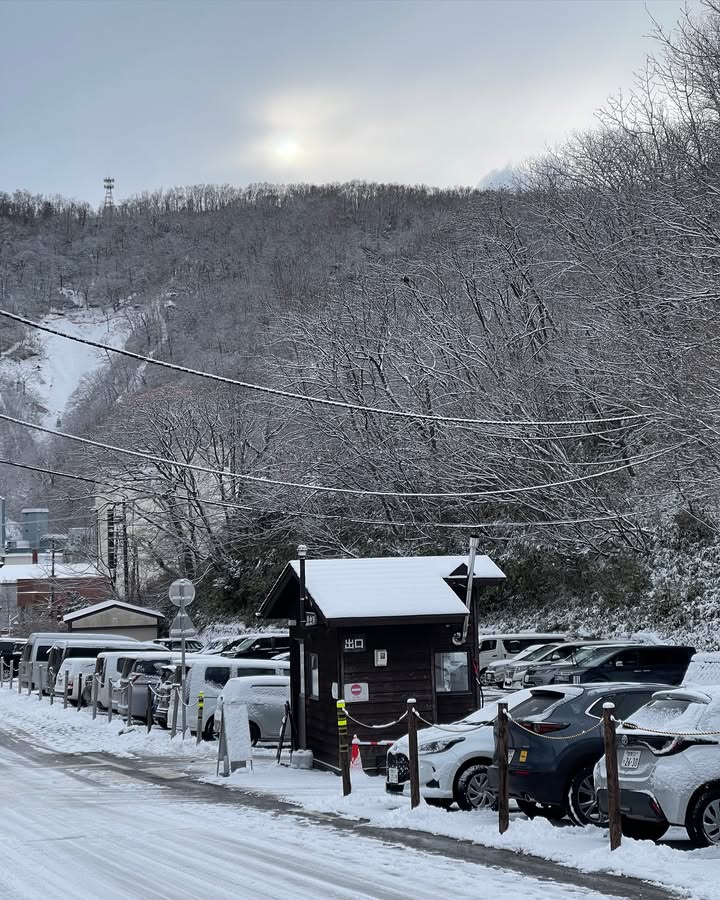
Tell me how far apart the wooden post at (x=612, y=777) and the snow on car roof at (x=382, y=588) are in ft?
27.7

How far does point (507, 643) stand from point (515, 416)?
8.88 m

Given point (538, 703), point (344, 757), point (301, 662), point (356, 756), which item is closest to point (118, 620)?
point (301, 662)

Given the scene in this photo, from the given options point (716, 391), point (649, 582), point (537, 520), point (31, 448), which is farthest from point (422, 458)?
point (31, 448)

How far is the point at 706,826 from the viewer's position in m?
10.9

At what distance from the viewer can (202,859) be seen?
11320 millimetres

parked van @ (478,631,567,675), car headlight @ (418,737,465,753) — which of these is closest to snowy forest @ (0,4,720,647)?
parked van @ (478,631,567,675)

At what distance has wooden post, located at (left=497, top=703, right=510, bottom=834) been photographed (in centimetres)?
1239

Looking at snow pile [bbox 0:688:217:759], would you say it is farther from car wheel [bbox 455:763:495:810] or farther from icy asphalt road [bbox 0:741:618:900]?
car wheel [bbox 455:763:495:810]

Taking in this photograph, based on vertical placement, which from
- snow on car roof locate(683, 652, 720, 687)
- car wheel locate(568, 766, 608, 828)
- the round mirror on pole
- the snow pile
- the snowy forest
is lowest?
the snow pile

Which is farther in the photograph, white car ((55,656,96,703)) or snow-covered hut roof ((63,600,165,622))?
snow-covered hut roof ((63,600,165,622))

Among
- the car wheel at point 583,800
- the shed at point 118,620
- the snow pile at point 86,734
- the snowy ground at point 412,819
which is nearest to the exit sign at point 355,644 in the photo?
the snowy ground at point 412,819

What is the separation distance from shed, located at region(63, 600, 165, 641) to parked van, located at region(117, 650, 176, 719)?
23435 mm

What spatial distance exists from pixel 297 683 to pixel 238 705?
199 cm

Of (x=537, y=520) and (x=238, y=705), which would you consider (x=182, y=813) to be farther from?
(x=537, y=520)
